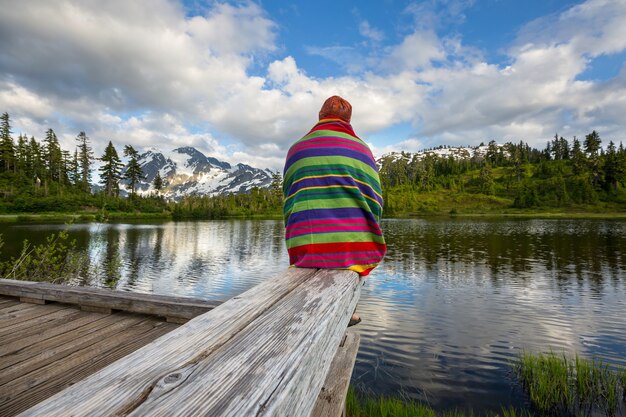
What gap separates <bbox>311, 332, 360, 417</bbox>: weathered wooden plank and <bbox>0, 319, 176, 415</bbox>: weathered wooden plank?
6.29ft

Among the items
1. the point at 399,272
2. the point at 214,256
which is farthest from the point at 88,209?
the point at 399,272

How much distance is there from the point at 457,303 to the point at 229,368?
46.1 feet

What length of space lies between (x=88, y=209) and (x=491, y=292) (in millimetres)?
94026

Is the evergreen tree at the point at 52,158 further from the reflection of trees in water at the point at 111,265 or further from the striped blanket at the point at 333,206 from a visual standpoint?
the striped blanket at the point at 333,206

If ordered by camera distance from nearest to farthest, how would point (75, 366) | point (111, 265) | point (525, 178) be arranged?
point (75, 366) → point (111, 265) → point (525, 178)

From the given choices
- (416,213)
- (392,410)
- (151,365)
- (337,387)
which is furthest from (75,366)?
(416,213)

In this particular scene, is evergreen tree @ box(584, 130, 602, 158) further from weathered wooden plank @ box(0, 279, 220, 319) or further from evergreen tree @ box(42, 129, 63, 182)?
evergreen tree @ box(42, 129, 63, 182)

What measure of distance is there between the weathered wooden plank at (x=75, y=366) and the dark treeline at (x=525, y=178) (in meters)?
104

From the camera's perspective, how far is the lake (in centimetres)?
754

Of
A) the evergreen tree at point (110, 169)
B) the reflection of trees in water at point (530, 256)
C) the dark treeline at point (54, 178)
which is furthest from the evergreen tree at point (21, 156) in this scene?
the reflection of trees in water at point (530, 256)

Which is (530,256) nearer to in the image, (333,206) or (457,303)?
(457,303)

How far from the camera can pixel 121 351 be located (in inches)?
126

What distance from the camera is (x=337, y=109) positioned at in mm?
3580

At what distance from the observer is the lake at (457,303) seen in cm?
754
